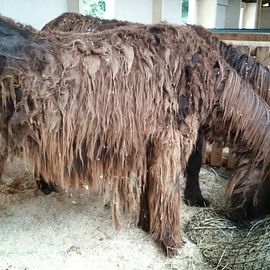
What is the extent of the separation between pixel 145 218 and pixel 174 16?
5.60 metres

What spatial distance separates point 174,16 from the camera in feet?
22.1

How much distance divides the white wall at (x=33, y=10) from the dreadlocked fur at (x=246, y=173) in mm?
1854

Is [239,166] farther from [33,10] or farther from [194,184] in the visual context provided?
[33,10]

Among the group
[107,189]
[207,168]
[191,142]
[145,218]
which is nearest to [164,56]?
[191,142]

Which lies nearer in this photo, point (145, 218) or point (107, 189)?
point (107, 189)

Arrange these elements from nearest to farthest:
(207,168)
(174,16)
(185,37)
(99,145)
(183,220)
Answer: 1. (99,145)
2. (185,37)
3. (183,220)
4. (207,168)
5. (174,16)

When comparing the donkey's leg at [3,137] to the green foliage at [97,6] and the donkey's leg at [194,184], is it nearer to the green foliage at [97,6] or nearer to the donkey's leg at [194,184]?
the donkey's leg at [194,184]

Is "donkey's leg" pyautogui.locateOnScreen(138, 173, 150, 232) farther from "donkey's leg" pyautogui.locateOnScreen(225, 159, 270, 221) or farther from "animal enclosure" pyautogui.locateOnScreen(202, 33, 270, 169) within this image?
"animal enclosure" pyautogui.locateOnScreen(202, 33, 270, 169)

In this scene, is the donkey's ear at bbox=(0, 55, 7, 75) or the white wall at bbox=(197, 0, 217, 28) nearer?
the donkey's ear at bbox=(0, 55, 7, 75)

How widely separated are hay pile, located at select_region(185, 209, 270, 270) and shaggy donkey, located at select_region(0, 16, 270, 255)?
180 mm

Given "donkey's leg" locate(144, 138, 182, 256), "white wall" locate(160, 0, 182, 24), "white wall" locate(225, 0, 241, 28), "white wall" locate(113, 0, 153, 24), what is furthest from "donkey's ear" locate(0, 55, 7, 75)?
"white wall" locate(225, 0, 241, 28)

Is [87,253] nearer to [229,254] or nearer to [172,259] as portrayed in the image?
[172,259]

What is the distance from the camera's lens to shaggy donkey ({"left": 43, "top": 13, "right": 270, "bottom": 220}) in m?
1.82

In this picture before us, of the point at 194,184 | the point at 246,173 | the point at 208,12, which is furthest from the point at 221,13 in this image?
the point at 246,173
